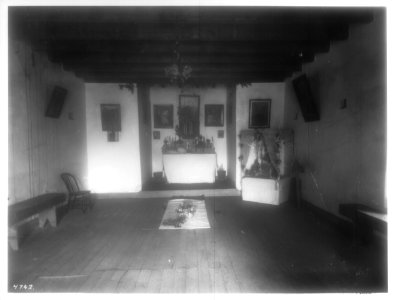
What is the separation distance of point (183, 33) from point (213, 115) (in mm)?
4467

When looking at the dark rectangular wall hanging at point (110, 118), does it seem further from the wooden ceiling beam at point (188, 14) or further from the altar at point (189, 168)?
the wooden ceiling beam at point (188, 14)

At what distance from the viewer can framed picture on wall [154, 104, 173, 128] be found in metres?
7.90

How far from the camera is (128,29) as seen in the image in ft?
12.0

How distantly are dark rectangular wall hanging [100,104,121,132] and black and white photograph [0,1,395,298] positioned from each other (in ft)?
0.13

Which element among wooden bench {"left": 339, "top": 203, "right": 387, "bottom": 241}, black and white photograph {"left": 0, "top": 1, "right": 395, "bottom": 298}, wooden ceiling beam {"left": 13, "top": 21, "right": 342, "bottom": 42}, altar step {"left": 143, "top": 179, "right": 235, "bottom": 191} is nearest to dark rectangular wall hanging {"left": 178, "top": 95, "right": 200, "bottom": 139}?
black and white photograph {"left": 0, "top": 1, "right": 395, "bottom": 298}

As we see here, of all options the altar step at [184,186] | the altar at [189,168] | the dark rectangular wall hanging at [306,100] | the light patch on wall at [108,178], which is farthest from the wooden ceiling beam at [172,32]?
the altar step at [184,186]

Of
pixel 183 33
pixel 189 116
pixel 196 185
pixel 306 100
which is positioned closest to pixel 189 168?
pixel 196 185

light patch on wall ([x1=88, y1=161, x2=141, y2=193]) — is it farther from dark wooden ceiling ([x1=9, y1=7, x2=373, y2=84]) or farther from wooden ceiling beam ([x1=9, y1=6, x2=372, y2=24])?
wooden ceiling beam ([x1=9, y1=6, x2=372, y2=24])

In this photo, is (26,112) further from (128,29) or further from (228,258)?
(228,258)

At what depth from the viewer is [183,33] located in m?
3.72

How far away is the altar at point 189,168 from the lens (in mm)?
7258

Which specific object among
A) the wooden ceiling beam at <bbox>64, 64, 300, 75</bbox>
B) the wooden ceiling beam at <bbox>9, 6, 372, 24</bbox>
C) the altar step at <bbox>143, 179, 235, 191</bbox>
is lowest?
the altar step at <bbox>143, 179, 235, 191</bbox>

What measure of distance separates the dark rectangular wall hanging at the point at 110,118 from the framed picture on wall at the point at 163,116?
4.73ft
